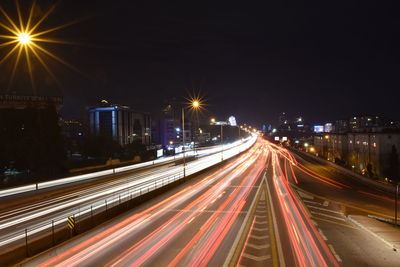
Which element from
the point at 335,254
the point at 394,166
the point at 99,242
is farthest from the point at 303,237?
the point at 394,166

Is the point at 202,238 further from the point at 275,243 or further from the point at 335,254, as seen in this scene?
the point at 335,254

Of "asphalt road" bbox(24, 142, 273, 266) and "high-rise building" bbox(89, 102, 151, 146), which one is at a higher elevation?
"high-rise building" bbox(89, 102, 151, 146)

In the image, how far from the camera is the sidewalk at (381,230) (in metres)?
15.9

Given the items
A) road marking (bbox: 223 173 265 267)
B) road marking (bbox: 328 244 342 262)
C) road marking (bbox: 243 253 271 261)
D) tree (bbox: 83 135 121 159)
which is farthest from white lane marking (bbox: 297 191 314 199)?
tree (bbox: 83 135 121 159)

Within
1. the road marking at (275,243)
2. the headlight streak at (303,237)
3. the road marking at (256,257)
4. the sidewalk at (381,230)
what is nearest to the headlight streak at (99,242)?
the road marking at (256,257)

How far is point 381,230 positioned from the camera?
720 inches

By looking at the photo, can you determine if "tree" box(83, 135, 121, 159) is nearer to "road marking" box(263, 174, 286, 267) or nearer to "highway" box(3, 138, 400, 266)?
"highway" box(3, 138, 400, 266)

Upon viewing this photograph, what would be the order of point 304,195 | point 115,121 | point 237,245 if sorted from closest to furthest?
1. point 237,245
2. point 304,195
3. point 115,121

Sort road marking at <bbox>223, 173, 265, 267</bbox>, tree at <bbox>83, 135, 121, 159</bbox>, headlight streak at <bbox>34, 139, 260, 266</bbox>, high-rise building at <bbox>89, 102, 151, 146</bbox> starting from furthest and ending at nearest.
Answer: high-rise building at <bbox>89, 102, 151, 146</bbox> → tree at <bbox>83, 135, 121, 159</bbox> → headlight streak at <bbox>34, 139, 260, 266</bbox> → road marking at <bbox>223, 173, 265, 267</bbox>

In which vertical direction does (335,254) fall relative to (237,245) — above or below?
below

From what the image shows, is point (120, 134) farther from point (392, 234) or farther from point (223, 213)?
point (392, 234)

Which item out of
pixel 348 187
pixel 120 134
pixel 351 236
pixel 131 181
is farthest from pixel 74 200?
pixel 120 134

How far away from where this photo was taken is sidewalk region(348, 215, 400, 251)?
15905 millimetres

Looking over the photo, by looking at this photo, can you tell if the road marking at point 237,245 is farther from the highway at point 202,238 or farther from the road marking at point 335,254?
the road marking at point 335,254
